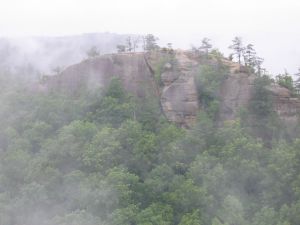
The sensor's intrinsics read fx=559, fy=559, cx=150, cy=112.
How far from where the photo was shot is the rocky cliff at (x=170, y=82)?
96.4 ft

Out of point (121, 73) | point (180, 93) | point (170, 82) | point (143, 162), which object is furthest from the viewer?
point (121, 73)

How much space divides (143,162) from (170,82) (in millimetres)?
5654

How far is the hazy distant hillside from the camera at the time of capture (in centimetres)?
4969

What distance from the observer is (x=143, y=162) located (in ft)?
87.8

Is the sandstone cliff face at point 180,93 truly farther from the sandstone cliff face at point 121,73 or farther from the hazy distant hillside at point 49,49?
the hazy distant hillside at point 49,49

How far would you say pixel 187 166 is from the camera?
26438 mm

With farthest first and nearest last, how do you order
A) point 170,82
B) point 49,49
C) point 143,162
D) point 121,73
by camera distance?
point 49,49 < point 121,73 < point 170,82 < point 143,162

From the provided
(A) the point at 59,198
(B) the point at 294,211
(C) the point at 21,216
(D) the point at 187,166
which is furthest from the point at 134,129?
(B) the point at 294,211

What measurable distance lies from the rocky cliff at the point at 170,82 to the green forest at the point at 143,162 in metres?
0.51

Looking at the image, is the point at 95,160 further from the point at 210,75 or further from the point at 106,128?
the point at 210,75

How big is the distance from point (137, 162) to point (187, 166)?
2.40 m

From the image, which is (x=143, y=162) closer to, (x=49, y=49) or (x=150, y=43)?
(x=150, y=43)

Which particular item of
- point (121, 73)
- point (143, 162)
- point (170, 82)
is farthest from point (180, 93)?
point (143, 162)

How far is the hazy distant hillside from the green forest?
18116mm
